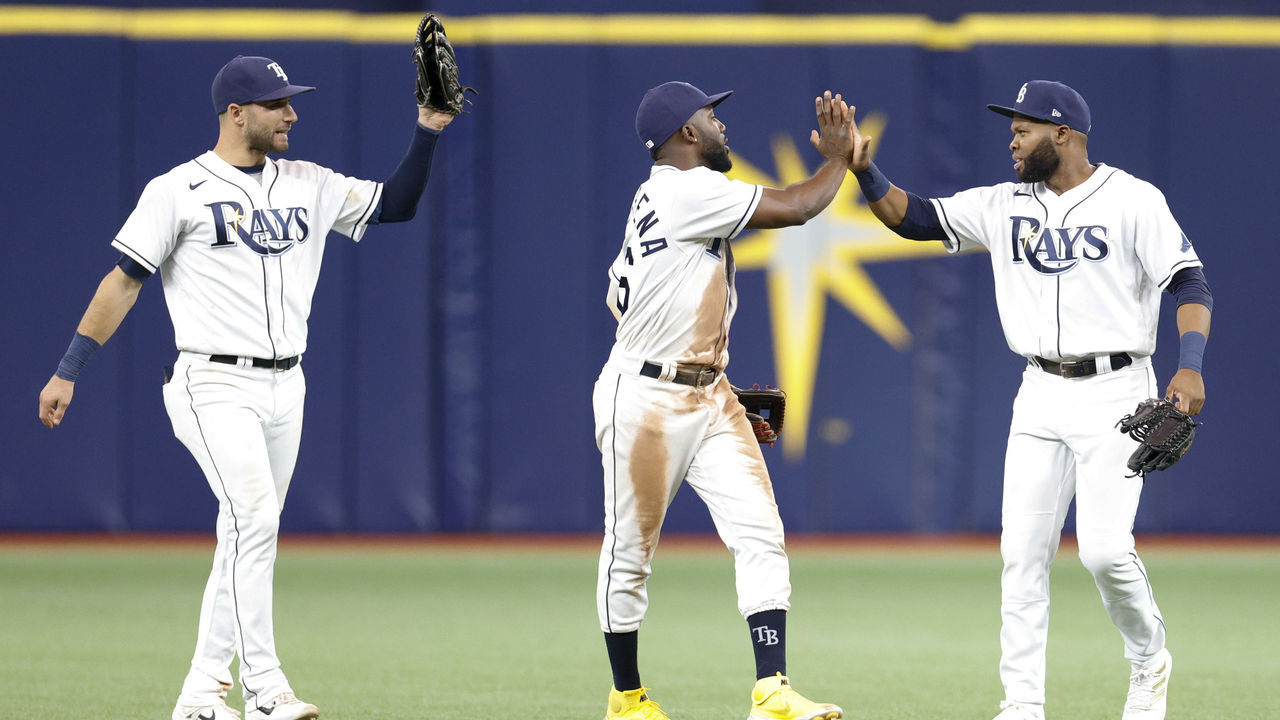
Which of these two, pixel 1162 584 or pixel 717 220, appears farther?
pixel 1162 584

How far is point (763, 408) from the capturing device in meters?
5.23

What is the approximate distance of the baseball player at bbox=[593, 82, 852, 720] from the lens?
470 centimetres

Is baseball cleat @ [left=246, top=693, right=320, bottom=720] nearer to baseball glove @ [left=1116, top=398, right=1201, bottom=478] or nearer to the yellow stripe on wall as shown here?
baseball glove @ [left=1116, top=398, right=1201, bottom=478]

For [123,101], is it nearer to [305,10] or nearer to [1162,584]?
[305,10]

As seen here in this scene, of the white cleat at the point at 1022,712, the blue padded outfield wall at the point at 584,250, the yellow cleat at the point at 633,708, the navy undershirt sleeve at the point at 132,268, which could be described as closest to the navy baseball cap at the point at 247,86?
the navy undershirt sleeve at the point at 132,268

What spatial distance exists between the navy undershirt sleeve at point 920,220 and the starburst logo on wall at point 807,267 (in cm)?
612

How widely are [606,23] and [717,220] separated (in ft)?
22.9

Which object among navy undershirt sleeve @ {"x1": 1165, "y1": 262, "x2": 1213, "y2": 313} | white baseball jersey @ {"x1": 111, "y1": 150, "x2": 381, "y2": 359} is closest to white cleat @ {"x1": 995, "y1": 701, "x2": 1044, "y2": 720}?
navy undershirt sleeve @ {"x1": 1165, "y1": 262, "x2": 1213, "y2": 313}

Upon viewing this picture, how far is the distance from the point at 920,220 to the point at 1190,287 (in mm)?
891

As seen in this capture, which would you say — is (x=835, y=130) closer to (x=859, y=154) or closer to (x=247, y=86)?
(x=859, y=154)

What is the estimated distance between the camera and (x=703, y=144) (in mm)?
4961

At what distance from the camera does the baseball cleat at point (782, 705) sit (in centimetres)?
435

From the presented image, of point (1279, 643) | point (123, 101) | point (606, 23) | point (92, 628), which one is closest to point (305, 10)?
point (123, 101)

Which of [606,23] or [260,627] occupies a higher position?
[606,23]
